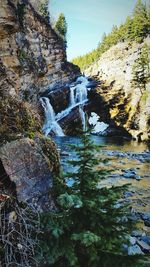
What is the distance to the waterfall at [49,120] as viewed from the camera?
3971cm

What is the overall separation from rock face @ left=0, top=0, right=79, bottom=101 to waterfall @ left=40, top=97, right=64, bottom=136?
255 cm

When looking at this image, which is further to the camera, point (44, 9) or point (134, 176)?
point (44, 9)

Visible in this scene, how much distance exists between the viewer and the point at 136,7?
89.2 m

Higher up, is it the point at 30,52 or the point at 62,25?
the point at 62,25

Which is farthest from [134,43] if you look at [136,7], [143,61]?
[143,61]

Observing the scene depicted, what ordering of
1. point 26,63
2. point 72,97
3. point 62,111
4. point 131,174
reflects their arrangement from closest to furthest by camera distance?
point 131,174
point 26,63
point 62,111
point 72,97

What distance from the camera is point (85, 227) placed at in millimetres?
3662

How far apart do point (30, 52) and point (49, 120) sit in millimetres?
9718

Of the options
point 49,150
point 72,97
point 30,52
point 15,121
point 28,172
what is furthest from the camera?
point 72,97

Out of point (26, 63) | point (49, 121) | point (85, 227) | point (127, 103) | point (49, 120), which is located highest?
point (26, 63)

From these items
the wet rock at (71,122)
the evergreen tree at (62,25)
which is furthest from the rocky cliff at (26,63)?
the evergreen tree at (62,25)

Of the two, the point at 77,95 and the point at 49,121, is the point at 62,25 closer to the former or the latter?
the point at 77,95

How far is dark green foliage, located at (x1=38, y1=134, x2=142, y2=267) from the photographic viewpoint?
332 cm

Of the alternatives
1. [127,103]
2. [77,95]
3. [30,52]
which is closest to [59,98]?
[77,95]
